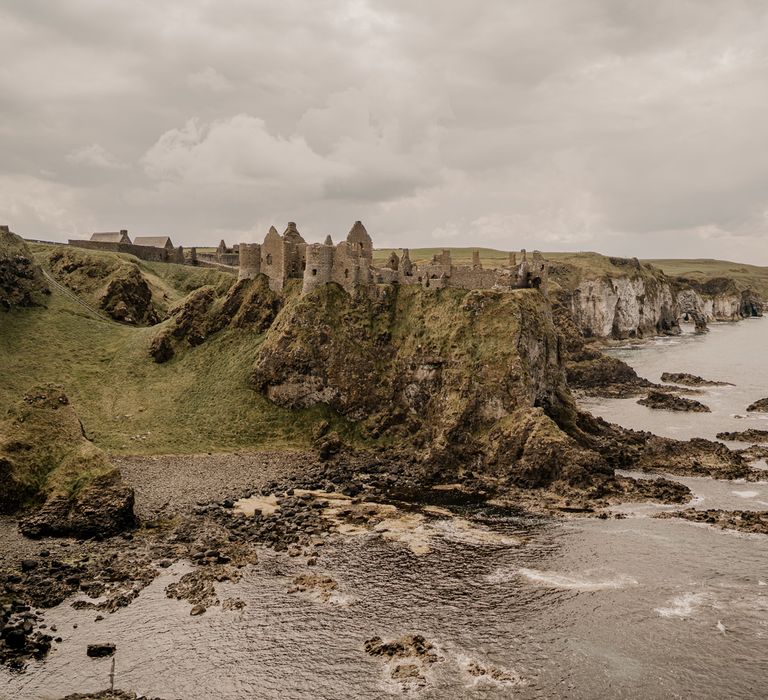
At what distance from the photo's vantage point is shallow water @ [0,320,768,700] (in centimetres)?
3228

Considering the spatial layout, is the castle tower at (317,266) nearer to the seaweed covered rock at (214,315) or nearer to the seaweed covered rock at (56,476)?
the seaweed covered rock at (214,315)

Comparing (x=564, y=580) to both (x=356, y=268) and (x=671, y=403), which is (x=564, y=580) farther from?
(x=671, y=403)

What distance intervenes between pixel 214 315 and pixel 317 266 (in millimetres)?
19552

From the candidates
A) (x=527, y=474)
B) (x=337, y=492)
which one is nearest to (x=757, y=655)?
(x=527, y=474)

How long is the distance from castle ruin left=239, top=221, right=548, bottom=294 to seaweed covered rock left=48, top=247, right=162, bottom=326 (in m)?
28.1

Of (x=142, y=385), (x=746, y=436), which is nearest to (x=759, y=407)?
(x=746, y=436)

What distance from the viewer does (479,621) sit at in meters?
38.0

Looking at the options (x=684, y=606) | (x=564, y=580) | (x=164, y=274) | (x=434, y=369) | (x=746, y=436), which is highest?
(x=164, y=274)

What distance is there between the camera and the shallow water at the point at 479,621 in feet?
106

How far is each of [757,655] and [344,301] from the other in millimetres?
61059

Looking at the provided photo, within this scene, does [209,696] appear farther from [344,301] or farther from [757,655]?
[344,301]

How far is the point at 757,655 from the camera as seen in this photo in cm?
3453

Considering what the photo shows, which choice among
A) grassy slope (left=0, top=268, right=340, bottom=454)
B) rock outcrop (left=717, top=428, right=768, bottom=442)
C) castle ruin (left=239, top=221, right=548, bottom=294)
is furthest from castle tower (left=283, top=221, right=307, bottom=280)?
rock outcrop (left=717, top=428, right=768, bottom=442)

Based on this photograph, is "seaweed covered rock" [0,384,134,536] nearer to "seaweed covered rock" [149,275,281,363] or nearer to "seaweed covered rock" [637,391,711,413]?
"seaweed covered rock" [149,275,281,363]
